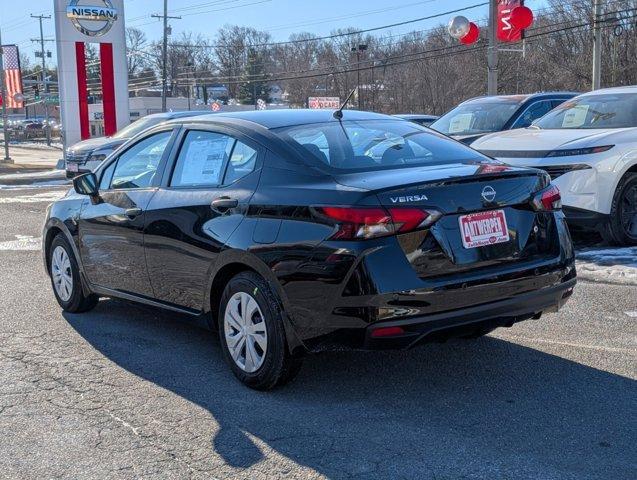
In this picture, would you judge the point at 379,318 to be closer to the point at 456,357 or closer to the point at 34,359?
the point at 456,357

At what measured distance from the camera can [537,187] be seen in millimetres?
4445

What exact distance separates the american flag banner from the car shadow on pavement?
35.0 metres

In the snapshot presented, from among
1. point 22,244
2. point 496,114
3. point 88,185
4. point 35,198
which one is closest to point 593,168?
point 496,114

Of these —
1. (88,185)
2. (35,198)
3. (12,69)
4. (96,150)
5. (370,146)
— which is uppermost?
(12,69)

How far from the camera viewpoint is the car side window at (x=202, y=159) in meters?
4.89

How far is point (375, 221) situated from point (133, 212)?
2218 mm

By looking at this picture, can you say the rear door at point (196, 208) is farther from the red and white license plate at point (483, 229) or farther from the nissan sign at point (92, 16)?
the nissan sign at point (92, 16)

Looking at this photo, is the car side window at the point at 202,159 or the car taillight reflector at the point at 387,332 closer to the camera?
the car taillight reflector at the point at 387,332

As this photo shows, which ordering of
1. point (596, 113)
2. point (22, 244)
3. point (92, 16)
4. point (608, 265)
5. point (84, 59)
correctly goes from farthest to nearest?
point (92, 16)
point (84, 59)
point (22, 244)
point (596, 113)
point (608, 265)

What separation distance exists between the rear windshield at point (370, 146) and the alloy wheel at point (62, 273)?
268cm

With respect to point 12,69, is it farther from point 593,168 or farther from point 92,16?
point 593,168

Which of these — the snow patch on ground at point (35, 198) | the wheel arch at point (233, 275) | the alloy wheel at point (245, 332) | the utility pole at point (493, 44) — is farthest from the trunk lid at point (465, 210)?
the utility pole at point (493, 44)

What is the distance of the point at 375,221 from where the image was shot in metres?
3.88

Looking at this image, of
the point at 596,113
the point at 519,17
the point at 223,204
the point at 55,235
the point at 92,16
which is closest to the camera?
the point at 223,204
